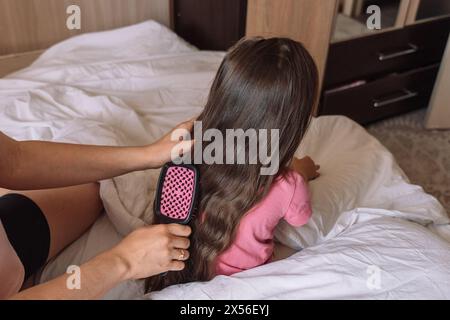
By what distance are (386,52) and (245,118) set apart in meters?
1.30

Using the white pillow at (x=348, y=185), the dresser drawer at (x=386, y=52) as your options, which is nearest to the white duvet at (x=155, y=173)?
the white pillow at (x=348, y=185)

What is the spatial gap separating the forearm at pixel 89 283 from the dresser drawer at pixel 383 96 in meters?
1.33

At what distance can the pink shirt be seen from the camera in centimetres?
91

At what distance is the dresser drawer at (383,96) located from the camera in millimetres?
1908

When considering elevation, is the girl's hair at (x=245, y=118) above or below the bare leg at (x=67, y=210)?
above

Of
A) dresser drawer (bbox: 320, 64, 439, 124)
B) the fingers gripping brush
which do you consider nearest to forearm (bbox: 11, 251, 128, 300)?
the fingers gripping brush

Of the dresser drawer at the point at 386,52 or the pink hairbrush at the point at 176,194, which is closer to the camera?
the pink hairbrush at the point at 176,194

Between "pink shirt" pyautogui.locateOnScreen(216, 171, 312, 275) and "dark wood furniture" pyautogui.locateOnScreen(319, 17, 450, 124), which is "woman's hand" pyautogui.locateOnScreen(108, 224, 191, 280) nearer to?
"pink shirt" pyautogui.locateOnScreen(216, 171, 312, 275)

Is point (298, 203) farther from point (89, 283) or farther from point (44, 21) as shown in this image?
point (44, 21)

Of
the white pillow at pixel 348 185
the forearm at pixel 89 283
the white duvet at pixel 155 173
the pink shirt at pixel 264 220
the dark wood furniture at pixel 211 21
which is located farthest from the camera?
the dark wood furniture at pixel 211 21

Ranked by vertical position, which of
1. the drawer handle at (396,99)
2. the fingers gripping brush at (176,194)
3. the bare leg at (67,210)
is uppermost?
the fingers gripping brush at (176,194)

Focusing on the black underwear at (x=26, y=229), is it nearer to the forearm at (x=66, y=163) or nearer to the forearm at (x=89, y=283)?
the forearm at (x=66, y=163)

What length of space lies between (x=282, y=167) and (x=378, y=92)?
4.11ft

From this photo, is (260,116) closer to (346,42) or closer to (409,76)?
(346,42)
